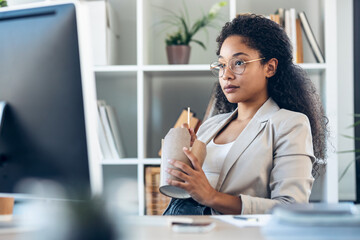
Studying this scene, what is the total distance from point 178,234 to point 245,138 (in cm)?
68

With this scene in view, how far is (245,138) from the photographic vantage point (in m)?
1.46

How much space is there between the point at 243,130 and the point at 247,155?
11cm

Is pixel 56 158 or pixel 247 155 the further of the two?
pixel 247 155

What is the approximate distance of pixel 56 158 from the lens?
804 millimetres

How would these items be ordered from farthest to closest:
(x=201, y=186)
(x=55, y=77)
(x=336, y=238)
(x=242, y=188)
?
(x=242, y=188)
(x=201, y=186)
(x=55, y=77)
(x=336, y=238)

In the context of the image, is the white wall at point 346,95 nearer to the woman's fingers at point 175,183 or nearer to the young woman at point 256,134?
the young woman at point 256,134

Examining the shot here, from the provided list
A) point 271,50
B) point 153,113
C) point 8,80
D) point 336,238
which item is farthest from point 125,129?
point 336,238

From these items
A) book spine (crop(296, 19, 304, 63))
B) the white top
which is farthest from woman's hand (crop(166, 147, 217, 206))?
book spine (crop(296, 19, 304, 63))

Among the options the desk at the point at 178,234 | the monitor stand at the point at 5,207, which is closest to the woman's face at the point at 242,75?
the desk at the point at 178,234

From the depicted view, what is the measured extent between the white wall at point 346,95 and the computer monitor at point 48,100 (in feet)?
6.88

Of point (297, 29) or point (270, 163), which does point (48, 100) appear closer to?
point (270, 163)

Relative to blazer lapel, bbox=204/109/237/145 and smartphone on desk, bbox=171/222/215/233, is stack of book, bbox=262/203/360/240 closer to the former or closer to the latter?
smartphone on desk, bbox=171/222/215/233

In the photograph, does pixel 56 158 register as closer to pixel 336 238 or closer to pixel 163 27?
pixel 336 238

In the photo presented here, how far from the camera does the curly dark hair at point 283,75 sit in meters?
1.58
